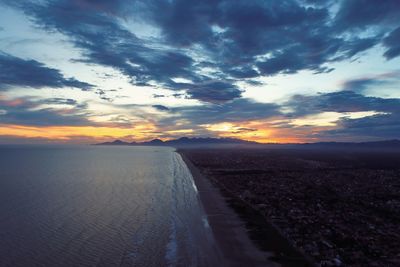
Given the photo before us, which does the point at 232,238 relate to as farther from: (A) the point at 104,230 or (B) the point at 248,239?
(A) the point at 104,230

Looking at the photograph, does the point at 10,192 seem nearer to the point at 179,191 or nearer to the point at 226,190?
the point at 179,191

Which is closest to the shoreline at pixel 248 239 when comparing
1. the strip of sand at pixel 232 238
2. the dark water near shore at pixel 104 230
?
the strip of sand at pixel 232 238

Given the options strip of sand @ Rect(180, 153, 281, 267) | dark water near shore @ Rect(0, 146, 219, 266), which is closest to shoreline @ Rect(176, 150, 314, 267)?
strip of sand @ Rect(180, 153, 281, 267)

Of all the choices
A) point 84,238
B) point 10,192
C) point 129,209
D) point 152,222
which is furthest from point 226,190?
point 10,192

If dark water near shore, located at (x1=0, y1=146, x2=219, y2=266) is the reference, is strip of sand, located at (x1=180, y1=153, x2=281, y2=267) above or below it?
above

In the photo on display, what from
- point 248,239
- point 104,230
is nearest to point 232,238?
point 248,239

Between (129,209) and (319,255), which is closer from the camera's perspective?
(319,255)

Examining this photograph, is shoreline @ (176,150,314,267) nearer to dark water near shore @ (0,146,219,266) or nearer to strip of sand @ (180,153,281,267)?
strip of sand @ (180,153,281,267)

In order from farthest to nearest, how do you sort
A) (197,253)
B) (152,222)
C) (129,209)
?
(129,209) → (152,222) → (197,253)
